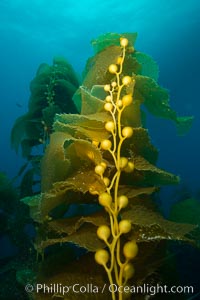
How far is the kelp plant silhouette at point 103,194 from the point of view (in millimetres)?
1041

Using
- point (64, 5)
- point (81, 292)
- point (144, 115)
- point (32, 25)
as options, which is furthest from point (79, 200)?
point (32, 25)

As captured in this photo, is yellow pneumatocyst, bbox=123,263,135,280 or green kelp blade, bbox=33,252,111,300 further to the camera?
green kelp blade, bbox=33,252,111,300

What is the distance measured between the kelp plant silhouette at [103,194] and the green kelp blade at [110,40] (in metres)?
0.26

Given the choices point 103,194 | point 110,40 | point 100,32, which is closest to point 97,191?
point 103,194

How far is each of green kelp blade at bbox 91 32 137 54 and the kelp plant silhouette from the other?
0.26 meters

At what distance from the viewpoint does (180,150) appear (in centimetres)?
4253

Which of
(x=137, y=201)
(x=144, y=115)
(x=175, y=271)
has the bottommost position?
(x=175, y=271)

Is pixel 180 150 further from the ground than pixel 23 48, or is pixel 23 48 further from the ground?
pixel 23 48

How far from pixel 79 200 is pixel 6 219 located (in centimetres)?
154

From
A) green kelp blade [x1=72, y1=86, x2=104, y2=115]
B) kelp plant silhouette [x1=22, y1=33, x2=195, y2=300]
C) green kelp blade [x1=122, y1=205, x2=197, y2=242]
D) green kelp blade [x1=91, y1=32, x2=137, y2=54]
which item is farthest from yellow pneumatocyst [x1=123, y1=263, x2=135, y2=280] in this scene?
green kelp blade [x1=91, y1=32, x2=137, y2=54]

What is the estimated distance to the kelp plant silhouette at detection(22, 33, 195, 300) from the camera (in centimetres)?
104

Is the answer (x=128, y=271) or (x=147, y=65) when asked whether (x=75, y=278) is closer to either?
(x=128, y=271)

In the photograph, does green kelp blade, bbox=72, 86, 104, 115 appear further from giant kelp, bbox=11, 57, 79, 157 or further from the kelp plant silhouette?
giant kelp, bbox=11, 57, 79, 157

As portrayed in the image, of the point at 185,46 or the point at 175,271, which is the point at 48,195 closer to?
the point at 175,271
